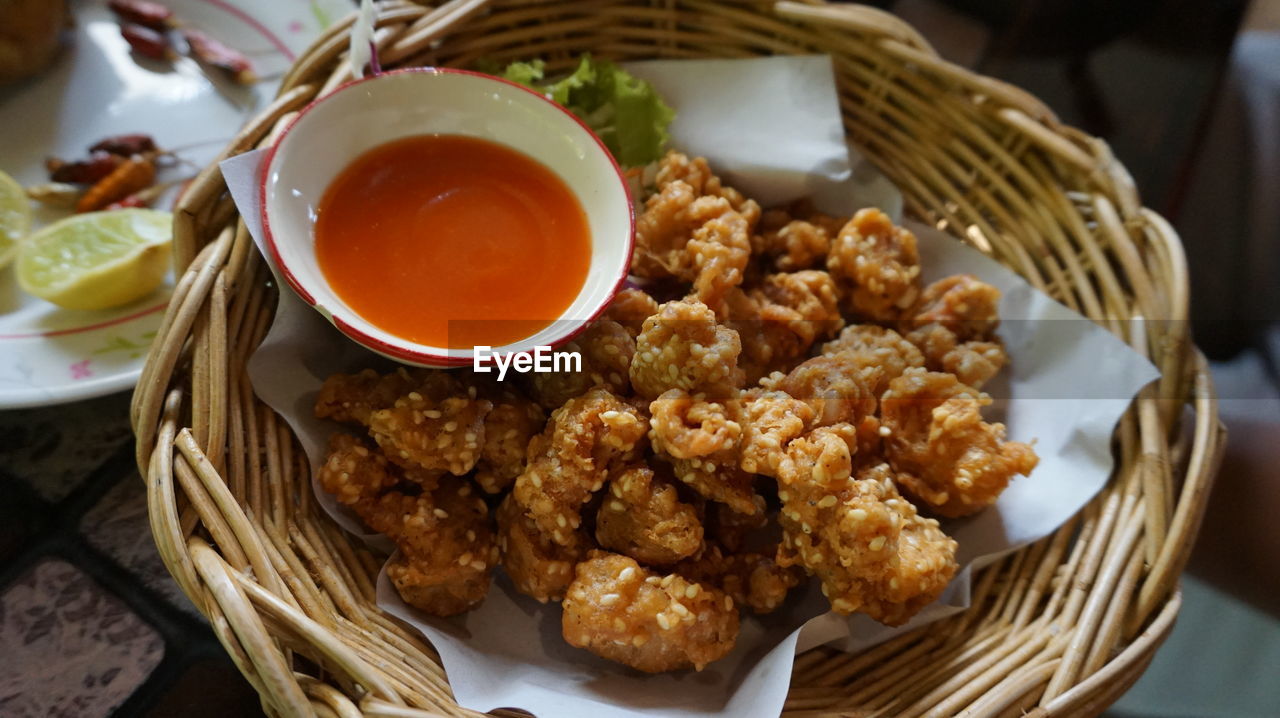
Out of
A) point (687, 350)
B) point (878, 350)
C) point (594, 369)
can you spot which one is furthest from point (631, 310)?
point (878, 350)

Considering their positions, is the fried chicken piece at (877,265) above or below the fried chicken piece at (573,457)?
above

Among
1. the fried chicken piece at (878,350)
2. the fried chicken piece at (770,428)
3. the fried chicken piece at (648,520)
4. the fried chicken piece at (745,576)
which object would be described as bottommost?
the fried chicken piece at (745,576)

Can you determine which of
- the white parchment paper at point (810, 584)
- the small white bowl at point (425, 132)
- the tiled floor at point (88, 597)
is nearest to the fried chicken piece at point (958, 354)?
the white parchment paper at point (810, 584)

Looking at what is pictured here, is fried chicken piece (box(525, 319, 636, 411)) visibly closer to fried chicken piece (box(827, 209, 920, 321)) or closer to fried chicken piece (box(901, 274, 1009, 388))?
fried chicken piece (box(827, 209, 920, 321))

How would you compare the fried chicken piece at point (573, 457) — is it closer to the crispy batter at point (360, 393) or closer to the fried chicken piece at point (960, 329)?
the crispy batter at point (360, 393)

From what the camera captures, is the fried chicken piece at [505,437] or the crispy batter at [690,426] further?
the fried chicken piece at [505,437]

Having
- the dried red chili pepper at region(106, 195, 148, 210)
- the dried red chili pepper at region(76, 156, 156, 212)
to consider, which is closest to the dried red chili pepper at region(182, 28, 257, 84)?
the dried red chili pepper at region(76, 156, 156, 212)

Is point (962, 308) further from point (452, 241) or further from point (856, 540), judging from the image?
point (452, 241)
